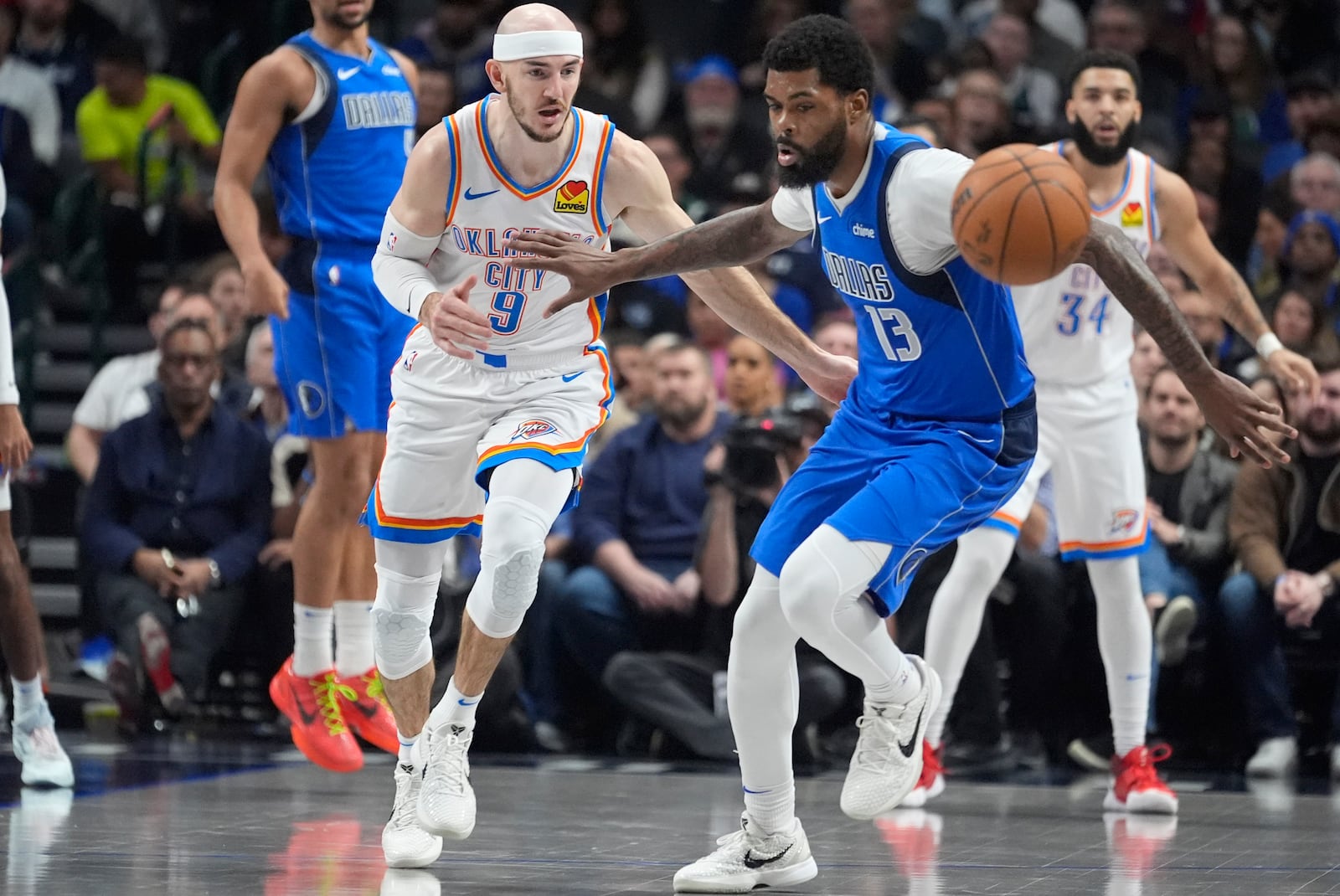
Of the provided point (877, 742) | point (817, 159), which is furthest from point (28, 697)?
point (817, 159)

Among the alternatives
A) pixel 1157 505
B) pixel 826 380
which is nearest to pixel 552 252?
pixel 826 380

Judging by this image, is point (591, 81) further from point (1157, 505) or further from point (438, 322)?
point (438, 322)

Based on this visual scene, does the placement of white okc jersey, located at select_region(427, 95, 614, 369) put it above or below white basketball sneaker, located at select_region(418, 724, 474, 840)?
above

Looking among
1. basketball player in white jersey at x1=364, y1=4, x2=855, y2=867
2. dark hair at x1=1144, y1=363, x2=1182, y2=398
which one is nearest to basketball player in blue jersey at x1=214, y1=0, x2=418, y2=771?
basketball player in white jersey at x1=364, y1=4, x2=855, y2=867

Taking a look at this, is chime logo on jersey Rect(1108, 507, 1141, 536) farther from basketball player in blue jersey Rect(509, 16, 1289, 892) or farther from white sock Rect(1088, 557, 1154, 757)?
basketball player in blue jersey Rect(509, 16, 1289, 892)

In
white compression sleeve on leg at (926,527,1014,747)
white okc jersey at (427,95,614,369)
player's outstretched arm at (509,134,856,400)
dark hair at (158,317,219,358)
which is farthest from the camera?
dark hair at (158,317,219,358)

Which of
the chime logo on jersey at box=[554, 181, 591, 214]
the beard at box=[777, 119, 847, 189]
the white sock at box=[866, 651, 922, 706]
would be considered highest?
the beard at box=[777, 119, 847, 189]

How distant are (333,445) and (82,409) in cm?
391

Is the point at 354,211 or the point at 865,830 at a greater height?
the point at 354,211

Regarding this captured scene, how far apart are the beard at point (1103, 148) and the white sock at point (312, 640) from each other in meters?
3.25

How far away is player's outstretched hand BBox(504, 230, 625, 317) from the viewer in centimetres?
487

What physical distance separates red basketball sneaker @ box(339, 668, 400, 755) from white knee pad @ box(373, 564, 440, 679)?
140cm

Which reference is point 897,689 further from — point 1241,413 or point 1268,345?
point 1268,345

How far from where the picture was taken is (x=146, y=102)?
40.7 ft
